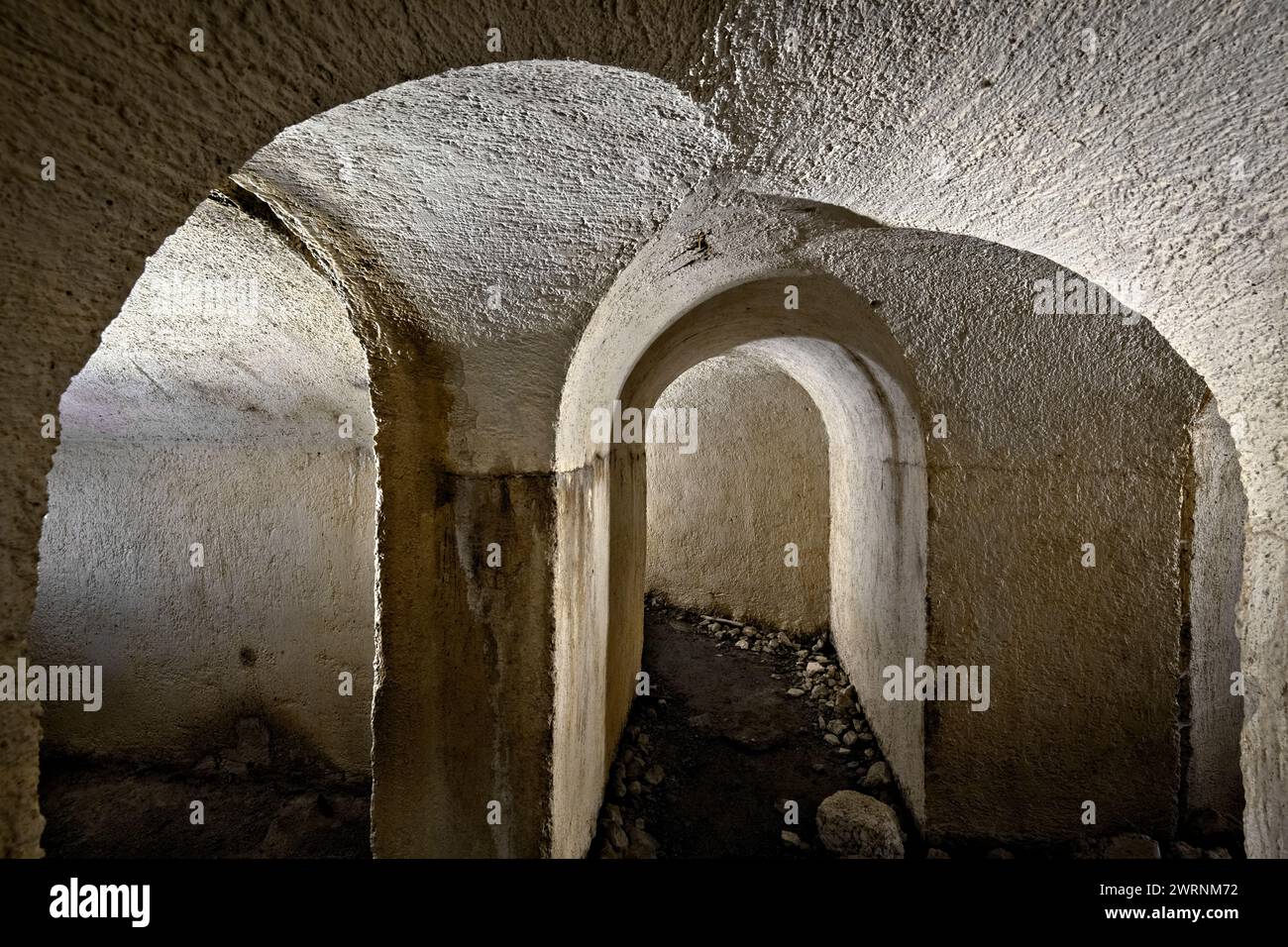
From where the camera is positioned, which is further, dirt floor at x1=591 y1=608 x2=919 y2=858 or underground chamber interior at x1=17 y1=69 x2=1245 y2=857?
dirt floor at x1=591 y1=608 x2=919 y2=858

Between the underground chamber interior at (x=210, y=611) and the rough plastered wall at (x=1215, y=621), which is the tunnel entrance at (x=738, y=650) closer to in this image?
the rough plastered wall at (x=1215, y=621)

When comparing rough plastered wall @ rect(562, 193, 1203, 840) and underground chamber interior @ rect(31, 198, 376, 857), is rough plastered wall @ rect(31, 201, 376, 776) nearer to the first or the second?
underground chamber interior @ rect(31, 198, 376, 857)

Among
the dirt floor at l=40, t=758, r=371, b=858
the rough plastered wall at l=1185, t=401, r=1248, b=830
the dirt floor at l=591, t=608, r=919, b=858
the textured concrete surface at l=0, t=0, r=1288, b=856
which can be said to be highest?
the textured concrete surface at l=0, t=0, r=1288, b=856

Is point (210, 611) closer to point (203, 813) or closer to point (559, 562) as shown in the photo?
point (203, 813)

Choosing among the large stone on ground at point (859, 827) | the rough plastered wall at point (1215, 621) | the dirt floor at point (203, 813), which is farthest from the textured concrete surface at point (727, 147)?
the dirt floor at point (203, 813)

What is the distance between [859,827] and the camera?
11.5 feet

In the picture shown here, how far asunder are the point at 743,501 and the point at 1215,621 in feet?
15.6

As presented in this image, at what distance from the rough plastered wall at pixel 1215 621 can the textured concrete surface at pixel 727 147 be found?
1.87 metres

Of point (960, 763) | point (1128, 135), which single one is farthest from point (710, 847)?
point (1128, 135)

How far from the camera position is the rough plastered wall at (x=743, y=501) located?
23.7ft

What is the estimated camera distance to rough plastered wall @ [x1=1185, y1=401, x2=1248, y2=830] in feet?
10.1

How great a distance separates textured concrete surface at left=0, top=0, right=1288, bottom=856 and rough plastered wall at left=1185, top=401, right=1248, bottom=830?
1872mm

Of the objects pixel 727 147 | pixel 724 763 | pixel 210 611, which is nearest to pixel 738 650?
pixel 724 763

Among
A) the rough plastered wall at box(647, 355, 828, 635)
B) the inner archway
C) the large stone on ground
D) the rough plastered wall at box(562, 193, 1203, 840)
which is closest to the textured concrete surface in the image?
the rough plastered wall at box(562, 193, 1203, 840)
